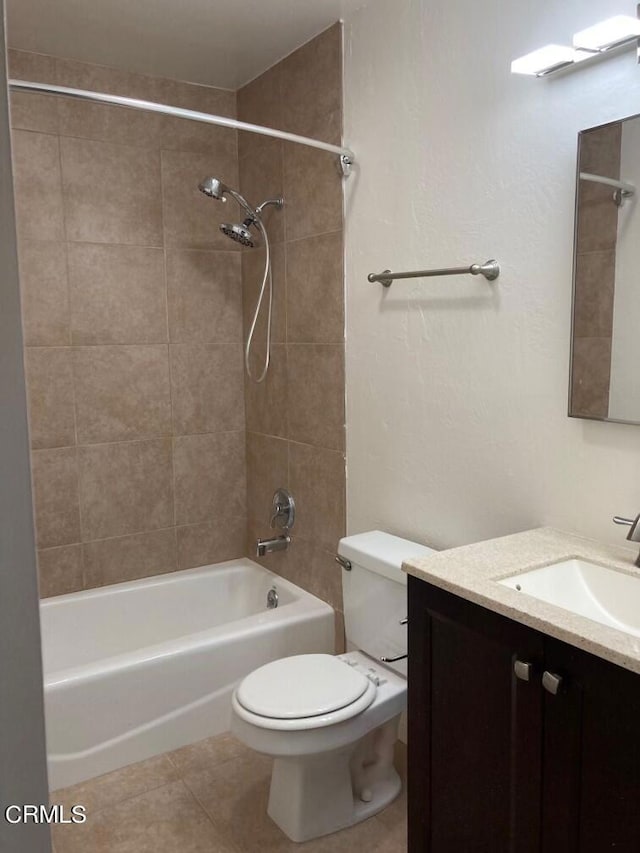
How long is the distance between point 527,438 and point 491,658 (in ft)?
2.23

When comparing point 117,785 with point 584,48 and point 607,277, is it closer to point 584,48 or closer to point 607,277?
point 607,277

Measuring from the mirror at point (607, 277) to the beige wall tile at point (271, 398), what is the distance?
1445 mm

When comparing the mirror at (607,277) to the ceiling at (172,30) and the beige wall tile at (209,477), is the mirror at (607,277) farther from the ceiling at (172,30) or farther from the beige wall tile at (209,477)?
the beige wall tile at (209,477)

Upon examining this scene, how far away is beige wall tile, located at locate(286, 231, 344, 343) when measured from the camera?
256cm

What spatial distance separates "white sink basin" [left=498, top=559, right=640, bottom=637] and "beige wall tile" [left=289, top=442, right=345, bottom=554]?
115 centimetres

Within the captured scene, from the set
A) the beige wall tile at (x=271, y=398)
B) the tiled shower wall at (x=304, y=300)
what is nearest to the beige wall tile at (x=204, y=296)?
the tiled shower wall at (x=304, y=300)

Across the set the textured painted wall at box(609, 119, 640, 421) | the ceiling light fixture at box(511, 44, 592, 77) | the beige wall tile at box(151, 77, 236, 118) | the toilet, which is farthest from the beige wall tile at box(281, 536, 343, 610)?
the beige wall tile at box(151, 77, 236, 118)

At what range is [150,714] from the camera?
7.82 ft

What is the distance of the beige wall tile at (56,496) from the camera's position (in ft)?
9.25

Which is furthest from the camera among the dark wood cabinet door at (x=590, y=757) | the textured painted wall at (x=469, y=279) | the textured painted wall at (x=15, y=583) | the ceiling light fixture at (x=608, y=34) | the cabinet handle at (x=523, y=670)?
the textured painted wall at (x=469, y=279)

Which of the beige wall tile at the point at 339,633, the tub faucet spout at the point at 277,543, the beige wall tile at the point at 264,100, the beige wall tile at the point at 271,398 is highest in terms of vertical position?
the beige wall tile at the point at 264,100

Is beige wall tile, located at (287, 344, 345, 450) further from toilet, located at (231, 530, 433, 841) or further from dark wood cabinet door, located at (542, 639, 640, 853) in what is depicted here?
dark wood cabinet door, located at (542, 639, 640, 853)

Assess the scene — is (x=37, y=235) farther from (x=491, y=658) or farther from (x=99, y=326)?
(x=491, y=658)

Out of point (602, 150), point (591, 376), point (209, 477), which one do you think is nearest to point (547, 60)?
point (602, 150)
